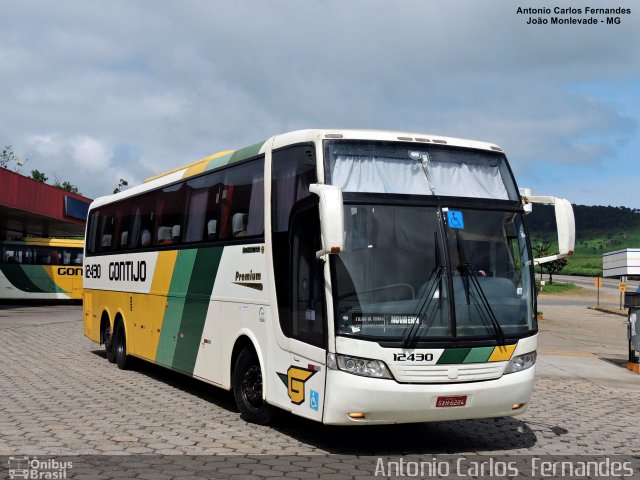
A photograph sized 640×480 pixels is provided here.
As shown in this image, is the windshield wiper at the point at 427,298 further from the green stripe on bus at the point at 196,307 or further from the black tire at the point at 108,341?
the black tire at the point at 108,341

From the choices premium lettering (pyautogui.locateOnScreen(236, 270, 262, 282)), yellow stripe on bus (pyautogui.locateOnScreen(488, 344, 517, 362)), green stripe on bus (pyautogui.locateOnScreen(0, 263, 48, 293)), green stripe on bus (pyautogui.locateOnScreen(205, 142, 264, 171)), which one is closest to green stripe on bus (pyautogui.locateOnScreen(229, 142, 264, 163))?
green stripe on bus (pyautogui.locateOnScreen(205, 142, 264, 171))

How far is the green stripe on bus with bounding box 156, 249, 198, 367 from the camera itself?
37.5ft

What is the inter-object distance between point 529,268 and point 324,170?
2.31 m

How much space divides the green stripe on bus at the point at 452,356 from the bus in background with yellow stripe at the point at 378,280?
0.04 ft

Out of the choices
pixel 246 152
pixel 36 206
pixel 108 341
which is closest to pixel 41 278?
pixel 36 206

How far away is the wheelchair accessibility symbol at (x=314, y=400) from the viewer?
7.67 m

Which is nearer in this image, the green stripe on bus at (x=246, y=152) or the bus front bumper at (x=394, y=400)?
the bus front bumper at (x=394, y=400)

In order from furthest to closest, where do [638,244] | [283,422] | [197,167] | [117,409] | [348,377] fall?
[638,244] → [197,167] → [117,409] → [283,422] → [348,377]

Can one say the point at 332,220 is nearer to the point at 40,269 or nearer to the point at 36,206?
the point at 36,206

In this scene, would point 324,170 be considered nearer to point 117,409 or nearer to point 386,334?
point 386,334

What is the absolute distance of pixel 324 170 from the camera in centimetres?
789

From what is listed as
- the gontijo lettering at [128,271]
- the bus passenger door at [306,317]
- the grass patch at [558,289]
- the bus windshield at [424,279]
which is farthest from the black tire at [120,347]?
the grass patch at [558,289]

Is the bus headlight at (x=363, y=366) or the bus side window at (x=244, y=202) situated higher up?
the bus side window at (x=244, y=202)

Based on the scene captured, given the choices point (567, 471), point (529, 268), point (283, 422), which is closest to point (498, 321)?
point (529, 268)
